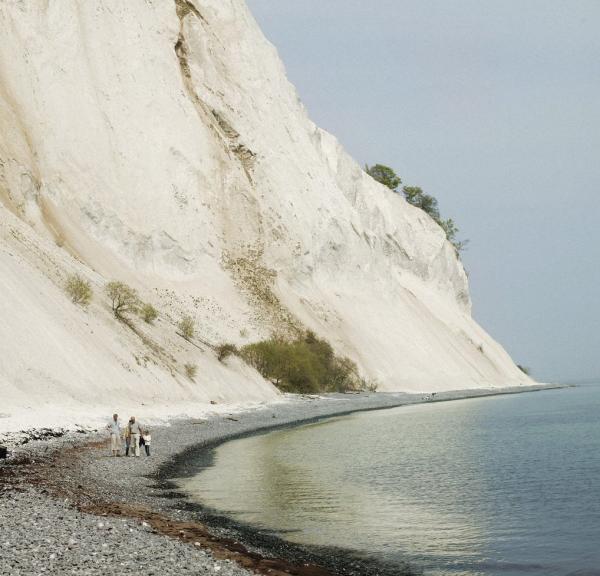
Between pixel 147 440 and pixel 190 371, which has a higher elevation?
pixel 190 371

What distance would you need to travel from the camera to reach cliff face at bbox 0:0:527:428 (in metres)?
41.7

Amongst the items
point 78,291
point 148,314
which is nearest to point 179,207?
point 148,314

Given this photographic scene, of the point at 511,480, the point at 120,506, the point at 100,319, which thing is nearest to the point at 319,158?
the point at 100,319

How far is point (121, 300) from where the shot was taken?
4366 centimetres

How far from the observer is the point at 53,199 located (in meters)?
54.6

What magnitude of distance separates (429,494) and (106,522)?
914cm

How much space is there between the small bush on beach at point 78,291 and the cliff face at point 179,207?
0.67 metres

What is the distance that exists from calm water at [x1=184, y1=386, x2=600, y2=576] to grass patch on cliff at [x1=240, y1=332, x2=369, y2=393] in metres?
18.5

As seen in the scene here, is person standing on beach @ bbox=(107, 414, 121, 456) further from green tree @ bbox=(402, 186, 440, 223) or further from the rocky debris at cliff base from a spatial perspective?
green tree @ bbox=(402, 186, 440, 223)

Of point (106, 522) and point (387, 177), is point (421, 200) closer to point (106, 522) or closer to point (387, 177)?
point (387, 177)

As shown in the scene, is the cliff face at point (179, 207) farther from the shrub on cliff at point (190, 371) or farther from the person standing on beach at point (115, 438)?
the person standing on beach at point (115, 438)

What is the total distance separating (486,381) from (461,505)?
71.9 m

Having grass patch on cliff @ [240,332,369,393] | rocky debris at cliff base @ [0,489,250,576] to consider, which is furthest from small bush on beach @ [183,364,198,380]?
rocky debris at cliff base @ [0,489,250,576]

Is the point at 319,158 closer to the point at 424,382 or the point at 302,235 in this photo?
the point at 302,235
